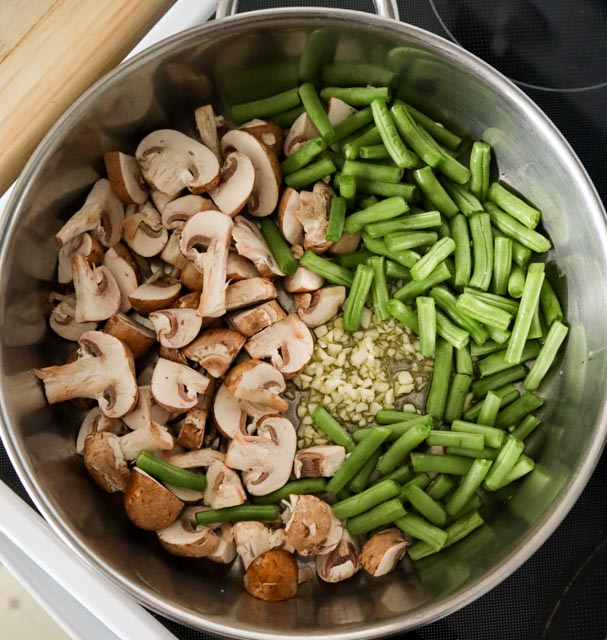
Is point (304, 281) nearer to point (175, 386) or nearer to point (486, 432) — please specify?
point (175, 386)

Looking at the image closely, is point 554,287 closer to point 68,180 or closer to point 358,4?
point 358,4

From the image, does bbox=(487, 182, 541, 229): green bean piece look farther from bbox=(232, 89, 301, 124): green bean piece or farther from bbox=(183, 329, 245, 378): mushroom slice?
bbox=(183, 329, 245, 378): mushroom slice

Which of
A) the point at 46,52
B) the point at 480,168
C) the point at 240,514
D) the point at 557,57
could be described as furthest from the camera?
the point at 557,57

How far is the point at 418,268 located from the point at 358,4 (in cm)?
89

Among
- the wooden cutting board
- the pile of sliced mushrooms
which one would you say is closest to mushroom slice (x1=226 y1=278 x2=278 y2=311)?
the pile of sliced mushrooms

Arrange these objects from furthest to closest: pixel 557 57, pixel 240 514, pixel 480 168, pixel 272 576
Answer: pixel 557 57 → pixel 480 168 → pixel 240 514 → pixel 272 576

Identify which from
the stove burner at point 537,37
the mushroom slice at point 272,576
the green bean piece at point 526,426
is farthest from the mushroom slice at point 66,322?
the stove burner at point 537,37

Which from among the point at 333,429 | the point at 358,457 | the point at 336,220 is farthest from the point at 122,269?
the point at 358,457

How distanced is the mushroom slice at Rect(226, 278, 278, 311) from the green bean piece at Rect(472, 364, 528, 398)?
68cm

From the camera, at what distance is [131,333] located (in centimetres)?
209

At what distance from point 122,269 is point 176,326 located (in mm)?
245

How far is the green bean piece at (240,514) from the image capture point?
2010 millimetres

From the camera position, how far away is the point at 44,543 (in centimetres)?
180

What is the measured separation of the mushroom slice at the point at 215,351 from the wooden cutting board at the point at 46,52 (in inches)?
26.5
